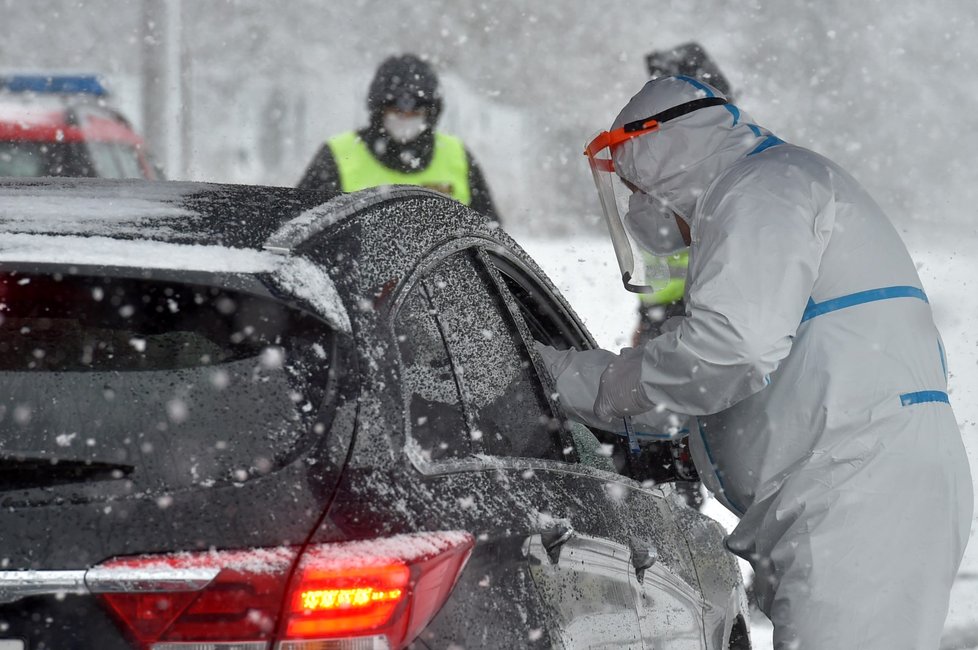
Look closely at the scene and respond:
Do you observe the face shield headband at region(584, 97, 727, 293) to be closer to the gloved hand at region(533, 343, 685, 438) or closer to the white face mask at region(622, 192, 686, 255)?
the white face mask at region(622, 192, 686, 255)

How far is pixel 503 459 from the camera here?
82.0 inches

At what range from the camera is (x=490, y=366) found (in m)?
2.33

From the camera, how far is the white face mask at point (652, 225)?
10.9ft

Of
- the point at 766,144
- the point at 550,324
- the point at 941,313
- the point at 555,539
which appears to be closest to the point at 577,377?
the point at 550,324

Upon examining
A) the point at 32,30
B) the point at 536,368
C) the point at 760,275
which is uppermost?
the point at 760,275

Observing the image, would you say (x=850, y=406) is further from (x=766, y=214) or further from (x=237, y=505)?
(x=237, y=505)

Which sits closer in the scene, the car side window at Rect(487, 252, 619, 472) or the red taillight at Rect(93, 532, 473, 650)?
the red taillight at Rect(93, 532, 473, 650)

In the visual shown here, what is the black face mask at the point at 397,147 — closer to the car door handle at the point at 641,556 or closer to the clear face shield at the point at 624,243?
the clear face shield at the point at 624,243

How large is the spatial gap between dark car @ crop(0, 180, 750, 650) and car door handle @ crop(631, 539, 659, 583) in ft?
1.17

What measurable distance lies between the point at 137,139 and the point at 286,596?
29.0 ft

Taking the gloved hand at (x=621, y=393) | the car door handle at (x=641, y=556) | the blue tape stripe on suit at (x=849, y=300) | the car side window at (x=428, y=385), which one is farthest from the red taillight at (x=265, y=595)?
the blue tape stripe on suit at (x=849, y=300)

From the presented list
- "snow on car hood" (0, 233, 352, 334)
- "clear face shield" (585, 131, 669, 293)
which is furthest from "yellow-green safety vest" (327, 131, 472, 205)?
"snow on car hood" (0, 233, 352, 334)

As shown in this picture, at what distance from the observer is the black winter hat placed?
17.0ft

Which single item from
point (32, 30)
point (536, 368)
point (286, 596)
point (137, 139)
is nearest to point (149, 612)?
point (286, 596)
